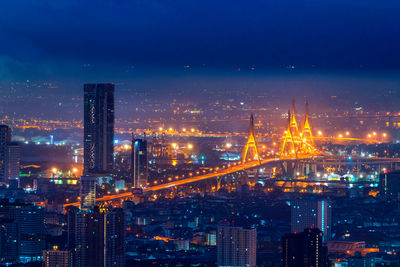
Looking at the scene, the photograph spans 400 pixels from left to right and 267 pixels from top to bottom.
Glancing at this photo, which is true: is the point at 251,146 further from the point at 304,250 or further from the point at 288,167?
the point at 304,250

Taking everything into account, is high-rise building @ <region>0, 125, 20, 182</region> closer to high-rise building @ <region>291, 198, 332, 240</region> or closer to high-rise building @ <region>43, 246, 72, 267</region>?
high-rise building @ <region>291, 198, 332, 240</region>

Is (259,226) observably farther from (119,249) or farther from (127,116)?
(127,116)

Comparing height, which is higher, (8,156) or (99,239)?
(8,156)

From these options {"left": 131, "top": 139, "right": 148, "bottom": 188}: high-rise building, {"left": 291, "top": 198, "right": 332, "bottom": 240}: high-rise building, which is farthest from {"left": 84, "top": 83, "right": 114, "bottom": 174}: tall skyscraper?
{"left": 291, "top": 198, "right": 332, "bottom": 240}: high-rise building

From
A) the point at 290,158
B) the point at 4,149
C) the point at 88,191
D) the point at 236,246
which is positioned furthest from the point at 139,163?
the point at 236,246

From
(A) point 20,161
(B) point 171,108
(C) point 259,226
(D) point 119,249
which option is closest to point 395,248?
(C) point 259,226

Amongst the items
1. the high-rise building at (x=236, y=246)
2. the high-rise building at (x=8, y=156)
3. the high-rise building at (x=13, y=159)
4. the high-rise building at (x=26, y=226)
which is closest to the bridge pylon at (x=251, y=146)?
the high-rise building at (x=13, y=159)
